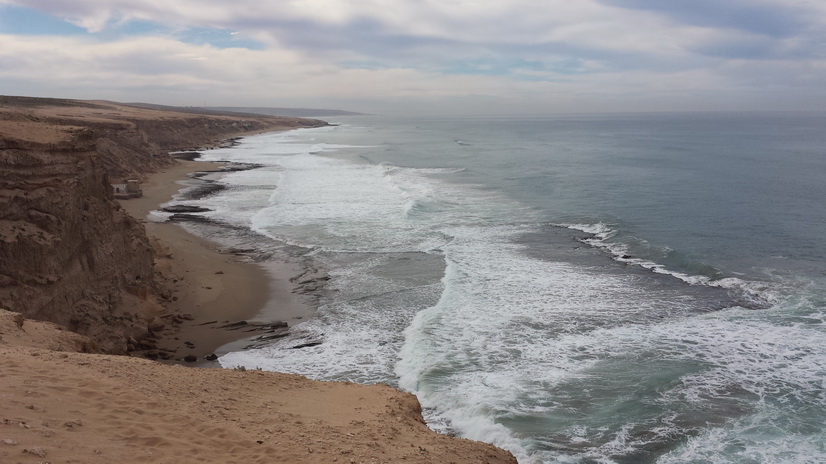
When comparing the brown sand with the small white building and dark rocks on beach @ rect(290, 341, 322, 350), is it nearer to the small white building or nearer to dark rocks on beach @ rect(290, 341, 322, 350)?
dark rocks on beach @ rect(290, 341, 322, 350)

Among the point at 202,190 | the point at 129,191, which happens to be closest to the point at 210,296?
the point at 129,191

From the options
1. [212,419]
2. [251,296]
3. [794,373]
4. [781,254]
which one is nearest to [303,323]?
[251,296]

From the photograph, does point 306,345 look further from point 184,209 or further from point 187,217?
point 184,209

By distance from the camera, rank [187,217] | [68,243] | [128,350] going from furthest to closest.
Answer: [187,217] < [68,243] < [128,350]

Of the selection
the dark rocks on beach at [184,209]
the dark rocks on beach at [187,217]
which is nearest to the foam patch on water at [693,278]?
the dark rocks on beach at [187,217]

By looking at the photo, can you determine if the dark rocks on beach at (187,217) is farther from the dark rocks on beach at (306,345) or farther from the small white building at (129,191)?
the dark rocks on beach at (306,345)
